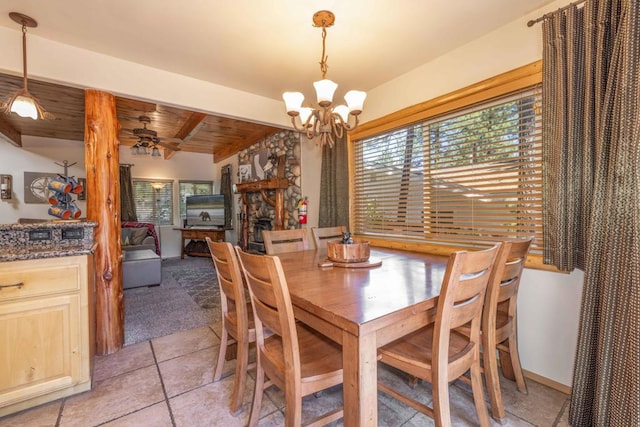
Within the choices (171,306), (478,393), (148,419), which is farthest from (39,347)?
(478,393)

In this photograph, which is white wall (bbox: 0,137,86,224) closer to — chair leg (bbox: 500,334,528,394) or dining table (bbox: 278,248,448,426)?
dining table (bbox: 278,248,448,426)

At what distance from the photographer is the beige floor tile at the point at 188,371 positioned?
73.0 inches

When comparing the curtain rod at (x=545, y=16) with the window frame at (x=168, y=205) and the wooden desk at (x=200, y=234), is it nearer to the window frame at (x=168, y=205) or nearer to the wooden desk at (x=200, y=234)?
the wooden desk at (x=200, y=234)

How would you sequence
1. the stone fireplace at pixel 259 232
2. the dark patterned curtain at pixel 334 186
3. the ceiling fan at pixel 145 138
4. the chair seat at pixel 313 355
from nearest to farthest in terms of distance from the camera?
the chair seat at pixel 313 355
the dark patterned curtain at pixel 334 186
the ceiling fan at pixel 145 138
the stone fireplace at pixel 259 232

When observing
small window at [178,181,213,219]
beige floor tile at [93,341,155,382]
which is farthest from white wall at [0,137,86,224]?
beige floor tile at [93,341,155,382]

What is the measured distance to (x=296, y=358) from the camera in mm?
1114

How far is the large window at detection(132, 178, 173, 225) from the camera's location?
634cm

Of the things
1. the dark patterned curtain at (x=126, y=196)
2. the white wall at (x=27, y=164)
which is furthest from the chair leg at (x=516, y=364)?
the dark patterned curtain at (x=126, y=196)

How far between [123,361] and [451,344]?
2404 mm

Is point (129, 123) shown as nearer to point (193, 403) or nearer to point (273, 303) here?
point (193, 403)

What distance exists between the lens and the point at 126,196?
19.6ft

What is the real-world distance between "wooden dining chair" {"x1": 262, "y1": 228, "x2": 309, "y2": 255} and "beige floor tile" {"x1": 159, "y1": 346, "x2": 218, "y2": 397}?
0.95 metres

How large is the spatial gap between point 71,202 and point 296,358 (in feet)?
7.94

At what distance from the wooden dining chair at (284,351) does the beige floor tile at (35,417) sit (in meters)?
1.21
